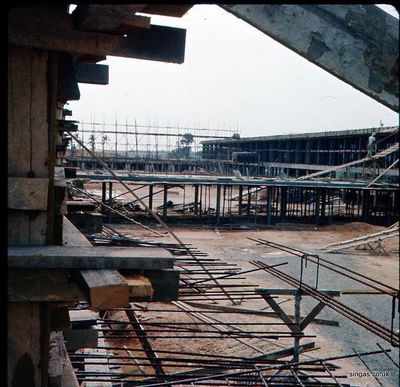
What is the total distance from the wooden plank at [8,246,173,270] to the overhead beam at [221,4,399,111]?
1.24 metres

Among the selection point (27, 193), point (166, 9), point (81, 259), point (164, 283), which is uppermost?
point (166, 9)

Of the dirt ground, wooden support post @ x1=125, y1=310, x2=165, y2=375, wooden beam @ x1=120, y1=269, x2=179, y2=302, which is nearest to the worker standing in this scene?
the dirt ground

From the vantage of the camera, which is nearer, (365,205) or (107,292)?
(107,292)

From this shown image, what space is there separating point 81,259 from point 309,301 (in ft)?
38.6

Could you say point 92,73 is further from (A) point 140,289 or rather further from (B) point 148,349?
(A) point 140,289

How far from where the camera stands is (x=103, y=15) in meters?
→ 2.08

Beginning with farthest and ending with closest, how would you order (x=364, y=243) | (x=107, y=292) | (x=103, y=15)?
(x=364, y=243) < (x=103, y=15) < (x=107, y=292)

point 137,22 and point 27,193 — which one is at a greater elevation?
point 137,22

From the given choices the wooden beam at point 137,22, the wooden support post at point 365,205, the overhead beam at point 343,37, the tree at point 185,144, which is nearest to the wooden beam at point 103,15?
the wooden beam at point 137,22

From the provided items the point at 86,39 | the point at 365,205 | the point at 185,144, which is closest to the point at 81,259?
the point at 86,39

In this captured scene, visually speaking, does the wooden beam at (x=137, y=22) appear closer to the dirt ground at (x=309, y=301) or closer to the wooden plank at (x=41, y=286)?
the wooden plank at (x=41, y=286)

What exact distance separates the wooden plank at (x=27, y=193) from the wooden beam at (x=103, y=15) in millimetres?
800

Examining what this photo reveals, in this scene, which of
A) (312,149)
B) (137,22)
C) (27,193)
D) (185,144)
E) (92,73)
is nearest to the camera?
(137,22)

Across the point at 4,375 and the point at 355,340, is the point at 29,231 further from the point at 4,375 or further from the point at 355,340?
the point at 355,340
